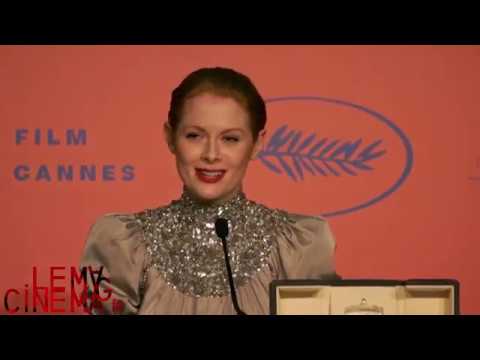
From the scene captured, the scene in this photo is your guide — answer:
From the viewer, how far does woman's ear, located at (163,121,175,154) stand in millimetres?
3332

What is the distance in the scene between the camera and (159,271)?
308cm

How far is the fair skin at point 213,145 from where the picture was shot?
3.19m

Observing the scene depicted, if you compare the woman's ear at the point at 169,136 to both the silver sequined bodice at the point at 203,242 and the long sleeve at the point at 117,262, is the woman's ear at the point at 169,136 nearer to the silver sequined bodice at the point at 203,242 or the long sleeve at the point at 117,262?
the silver sequined bodice at the point at 203,242

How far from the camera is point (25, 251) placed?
343 centimetres

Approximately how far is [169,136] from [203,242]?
0.50m

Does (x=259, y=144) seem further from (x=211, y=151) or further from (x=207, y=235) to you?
(x=207, y=235)

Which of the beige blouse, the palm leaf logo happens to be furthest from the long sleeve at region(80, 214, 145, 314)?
the palm leaf logo

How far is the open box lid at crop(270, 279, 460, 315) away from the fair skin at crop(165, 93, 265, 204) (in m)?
0.86

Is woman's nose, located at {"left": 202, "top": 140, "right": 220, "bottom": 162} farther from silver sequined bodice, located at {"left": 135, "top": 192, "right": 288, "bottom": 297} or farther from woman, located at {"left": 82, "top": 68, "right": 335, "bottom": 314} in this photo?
silver sequined bodice, located at {"left": 135, "top": 192, "right": 288, "bottom": 297}

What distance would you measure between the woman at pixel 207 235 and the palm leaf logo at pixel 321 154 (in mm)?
205

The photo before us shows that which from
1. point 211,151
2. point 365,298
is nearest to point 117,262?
point 211,151

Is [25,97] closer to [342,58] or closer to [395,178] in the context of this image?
[342,58]

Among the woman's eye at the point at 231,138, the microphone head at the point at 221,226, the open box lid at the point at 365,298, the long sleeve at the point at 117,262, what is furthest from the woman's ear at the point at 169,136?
the open box lid at the point at 365,298
